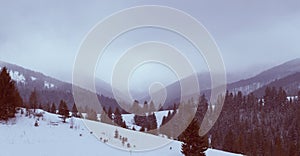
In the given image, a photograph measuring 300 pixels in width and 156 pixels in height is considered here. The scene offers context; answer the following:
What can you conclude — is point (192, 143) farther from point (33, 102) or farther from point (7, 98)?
point (33, 102)

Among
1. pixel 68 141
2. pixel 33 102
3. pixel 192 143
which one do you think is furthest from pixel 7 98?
pixel 33 102

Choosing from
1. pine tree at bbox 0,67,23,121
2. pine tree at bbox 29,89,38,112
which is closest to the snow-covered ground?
pine tree at bbox 0,67,23,121

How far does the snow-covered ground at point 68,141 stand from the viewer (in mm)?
14829

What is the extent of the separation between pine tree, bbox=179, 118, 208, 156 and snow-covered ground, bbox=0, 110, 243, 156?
63 cm

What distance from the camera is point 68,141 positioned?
676 inches

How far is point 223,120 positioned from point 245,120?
6.78m

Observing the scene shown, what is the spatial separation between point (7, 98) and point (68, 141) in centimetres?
Answer: 526

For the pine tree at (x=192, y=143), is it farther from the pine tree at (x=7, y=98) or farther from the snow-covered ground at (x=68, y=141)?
the pine tree at (x=7, y=98)

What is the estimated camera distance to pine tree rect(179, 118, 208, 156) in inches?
755

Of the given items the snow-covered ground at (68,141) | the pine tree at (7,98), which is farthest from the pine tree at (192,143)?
the pine tree at (7,98)

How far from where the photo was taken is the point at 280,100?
10944 cm

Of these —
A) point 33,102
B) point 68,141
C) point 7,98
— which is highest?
point 33,102

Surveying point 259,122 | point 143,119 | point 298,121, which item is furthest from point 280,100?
point 143,119

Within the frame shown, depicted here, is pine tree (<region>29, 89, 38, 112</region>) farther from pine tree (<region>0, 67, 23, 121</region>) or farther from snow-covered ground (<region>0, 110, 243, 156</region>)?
pine tree (<region>0, 67, 23, 121</region>)
